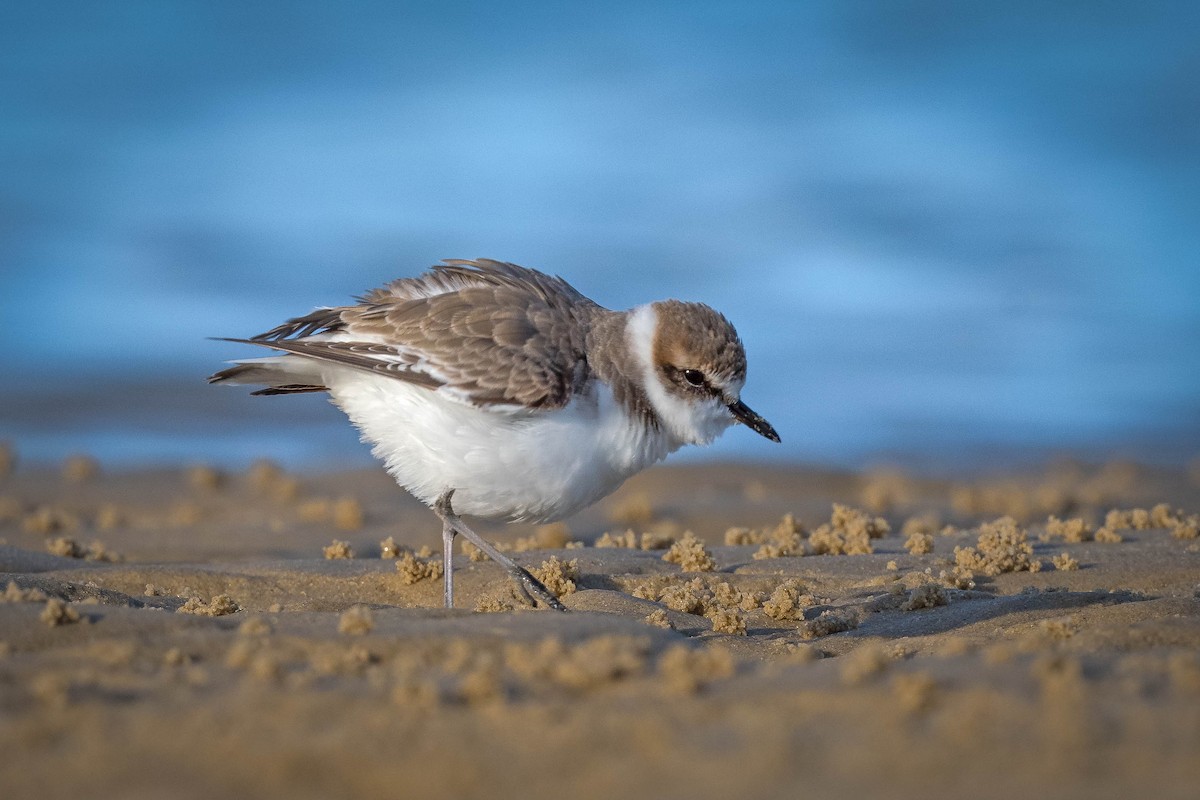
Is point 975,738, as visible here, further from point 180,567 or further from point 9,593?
point 180,567

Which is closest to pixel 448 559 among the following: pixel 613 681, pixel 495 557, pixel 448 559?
pixel 448 559

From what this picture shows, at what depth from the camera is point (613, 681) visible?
4.07 m

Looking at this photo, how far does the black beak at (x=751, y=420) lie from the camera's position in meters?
6.97

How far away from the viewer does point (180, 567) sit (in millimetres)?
8062

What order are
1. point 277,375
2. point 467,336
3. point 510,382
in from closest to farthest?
1. point 510,382
2. point 467,336
3. point 277,375

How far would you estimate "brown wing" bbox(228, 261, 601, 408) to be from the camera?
20.3ft

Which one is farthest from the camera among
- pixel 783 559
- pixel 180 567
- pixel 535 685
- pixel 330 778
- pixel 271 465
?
pixel 271 465

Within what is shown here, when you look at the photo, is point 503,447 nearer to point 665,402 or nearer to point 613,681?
point 665,402

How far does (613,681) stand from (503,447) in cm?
229

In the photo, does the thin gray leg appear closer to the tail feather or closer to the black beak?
the tail feather

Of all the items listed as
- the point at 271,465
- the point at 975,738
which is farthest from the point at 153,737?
the point at 271,465

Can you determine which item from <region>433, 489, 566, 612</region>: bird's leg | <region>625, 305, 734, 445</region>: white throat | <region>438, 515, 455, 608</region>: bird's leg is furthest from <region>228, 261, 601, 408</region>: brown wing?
<region>438, 515, 455, 608</region>: bird's leg

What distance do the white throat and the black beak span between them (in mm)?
97

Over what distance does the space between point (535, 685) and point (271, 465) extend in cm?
1430
